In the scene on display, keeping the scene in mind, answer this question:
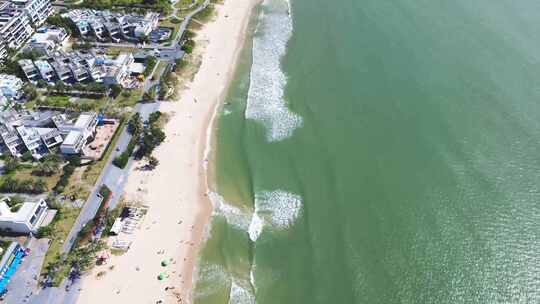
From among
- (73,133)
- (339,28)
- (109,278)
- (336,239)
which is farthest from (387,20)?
(109,278)

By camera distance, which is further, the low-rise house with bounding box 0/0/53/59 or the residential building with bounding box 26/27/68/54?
the low-rise house with bounding box 0/0/53/59

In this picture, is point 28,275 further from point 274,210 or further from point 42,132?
point 274,210

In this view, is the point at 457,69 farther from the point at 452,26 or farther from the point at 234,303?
the point at 234,303

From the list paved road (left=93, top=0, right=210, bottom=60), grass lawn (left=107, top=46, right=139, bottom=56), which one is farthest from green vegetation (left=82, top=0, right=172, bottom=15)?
grass lawn (left=107, top=46, right=139, bottom=56)

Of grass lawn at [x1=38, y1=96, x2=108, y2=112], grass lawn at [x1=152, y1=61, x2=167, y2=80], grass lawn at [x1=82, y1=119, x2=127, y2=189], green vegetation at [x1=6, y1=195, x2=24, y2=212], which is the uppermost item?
grass lawn at [x1=152, y1=61, x2=167, y2=80]

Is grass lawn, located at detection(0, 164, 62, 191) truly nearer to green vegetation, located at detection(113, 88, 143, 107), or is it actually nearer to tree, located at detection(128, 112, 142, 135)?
tree, located at detection(128, 112, 142, 135)
